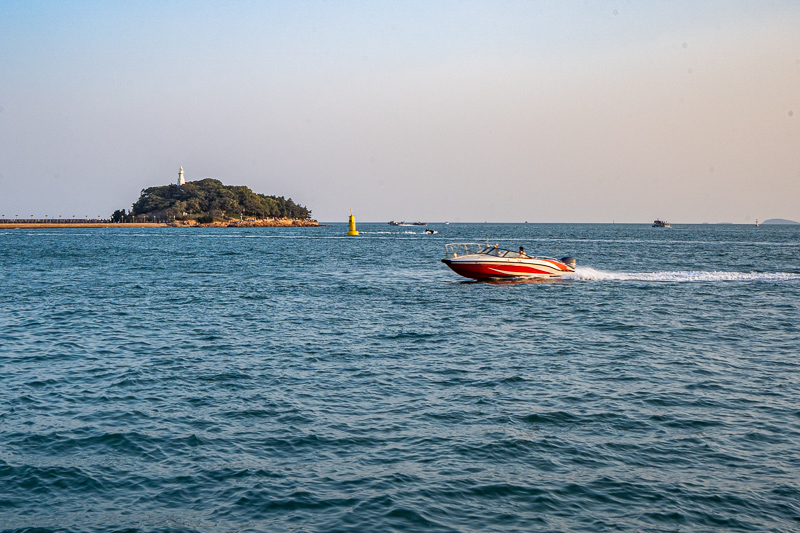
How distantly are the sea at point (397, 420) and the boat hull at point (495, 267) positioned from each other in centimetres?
1331

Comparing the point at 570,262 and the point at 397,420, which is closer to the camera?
the point at 397,420

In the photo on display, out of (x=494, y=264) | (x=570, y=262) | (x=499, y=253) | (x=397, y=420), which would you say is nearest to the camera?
(x=397, y=420)

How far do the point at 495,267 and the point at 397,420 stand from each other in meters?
30.2

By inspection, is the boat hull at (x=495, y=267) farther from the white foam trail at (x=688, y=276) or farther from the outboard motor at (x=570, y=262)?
the white foam trail at (x=688, y=276)

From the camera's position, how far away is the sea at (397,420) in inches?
358

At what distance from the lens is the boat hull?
42.3 meters

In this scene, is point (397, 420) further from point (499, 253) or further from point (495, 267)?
point (499, 253)

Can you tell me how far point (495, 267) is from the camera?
139 feet

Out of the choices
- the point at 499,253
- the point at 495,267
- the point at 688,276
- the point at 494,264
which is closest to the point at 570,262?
the point at 499,253

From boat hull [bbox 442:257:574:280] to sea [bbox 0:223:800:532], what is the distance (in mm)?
13310

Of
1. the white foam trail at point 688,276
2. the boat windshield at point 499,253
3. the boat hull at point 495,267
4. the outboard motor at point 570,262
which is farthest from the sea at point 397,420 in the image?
the white foam trail at point 688,276

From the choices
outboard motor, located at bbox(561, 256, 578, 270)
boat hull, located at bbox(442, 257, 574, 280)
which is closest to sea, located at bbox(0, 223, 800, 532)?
boat hull, located at bbox(442, 257, 574, 280)

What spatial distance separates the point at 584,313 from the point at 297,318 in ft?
41.8

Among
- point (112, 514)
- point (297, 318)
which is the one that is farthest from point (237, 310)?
point (112, 514)
